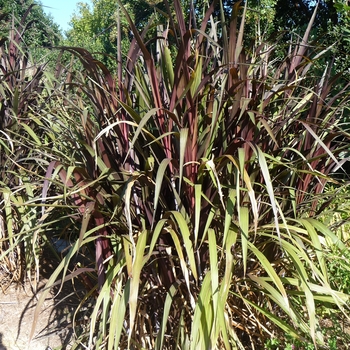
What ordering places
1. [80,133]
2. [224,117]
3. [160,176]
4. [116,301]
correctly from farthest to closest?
[80,133] < [224,117] < [116,301] < [160,176]

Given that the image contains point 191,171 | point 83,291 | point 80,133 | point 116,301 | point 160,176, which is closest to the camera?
point 160,176

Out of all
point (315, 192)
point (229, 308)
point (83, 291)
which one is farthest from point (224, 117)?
point (83, 291)

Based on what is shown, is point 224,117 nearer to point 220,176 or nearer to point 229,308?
point 220,176

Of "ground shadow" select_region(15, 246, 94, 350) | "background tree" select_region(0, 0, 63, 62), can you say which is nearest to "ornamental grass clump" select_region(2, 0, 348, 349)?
"ground shadow" select_region(15, 246, 94, 350)

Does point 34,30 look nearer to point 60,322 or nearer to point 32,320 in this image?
point 32,320

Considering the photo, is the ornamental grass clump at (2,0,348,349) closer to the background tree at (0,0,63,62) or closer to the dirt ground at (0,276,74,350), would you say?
the dirt ground at (0,276,74,350)

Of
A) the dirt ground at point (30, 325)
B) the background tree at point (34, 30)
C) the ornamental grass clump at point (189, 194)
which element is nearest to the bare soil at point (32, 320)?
the dirt ground at point (30, 325)

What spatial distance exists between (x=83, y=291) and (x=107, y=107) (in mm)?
1328

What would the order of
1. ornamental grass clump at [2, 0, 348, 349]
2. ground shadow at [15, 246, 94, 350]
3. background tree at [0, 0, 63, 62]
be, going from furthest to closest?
background tree at [0, 0, 63, 62] → ground shadow at [15, 246, 94, 350] → ornamental grass clump at [2, 0, 348, 349]

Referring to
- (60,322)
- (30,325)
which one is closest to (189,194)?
(60,322)

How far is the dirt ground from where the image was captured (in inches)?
97.3

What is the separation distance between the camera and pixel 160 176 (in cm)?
156

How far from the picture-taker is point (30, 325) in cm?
266

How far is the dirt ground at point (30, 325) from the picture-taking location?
2.47 m
